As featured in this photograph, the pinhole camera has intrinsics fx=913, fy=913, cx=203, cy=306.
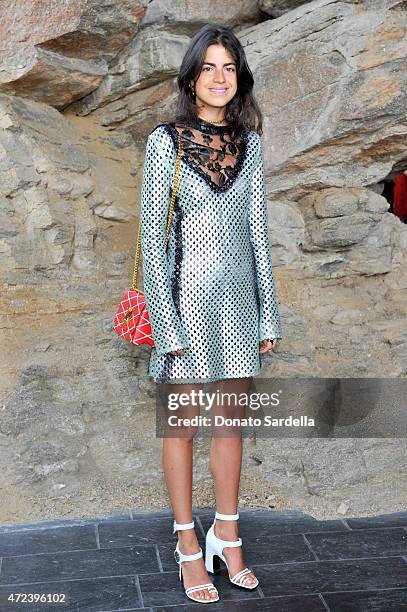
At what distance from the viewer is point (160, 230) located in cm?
283

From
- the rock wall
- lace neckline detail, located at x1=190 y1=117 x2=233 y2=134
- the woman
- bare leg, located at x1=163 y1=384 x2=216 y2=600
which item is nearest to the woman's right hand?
the woman

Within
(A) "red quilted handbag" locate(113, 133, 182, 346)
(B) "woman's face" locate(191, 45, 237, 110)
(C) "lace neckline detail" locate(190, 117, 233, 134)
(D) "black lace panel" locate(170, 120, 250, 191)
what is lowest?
(A) "red quilted handbag" locate(113, 133, 182, 346)

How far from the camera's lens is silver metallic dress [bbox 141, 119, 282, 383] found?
9.29ft

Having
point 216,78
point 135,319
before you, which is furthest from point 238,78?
point 135,319

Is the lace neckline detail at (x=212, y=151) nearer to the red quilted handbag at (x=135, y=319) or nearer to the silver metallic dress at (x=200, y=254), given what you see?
the silver metallic dress at (x=200, y=254)

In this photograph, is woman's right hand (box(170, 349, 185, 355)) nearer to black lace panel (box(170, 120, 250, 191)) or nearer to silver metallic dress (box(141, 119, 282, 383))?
silver metallic dress (box(141, 119, 282, 383))

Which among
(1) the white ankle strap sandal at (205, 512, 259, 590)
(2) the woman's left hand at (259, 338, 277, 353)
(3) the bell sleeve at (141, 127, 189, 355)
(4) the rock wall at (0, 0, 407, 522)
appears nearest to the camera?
(3) the bell sleeve at (141, 127, 189, 355)

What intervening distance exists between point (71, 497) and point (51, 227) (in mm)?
1371

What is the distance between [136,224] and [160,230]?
1.99m

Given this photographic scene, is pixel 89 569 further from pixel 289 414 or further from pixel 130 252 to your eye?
pixel 130 252

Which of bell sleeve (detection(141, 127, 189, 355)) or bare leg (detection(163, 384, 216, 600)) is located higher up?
bell sleeve (detection(141, 127, 189, 355))

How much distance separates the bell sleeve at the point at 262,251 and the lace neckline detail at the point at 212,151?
0.09 metres

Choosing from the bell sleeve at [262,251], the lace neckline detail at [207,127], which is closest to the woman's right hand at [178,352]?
the bell sleeve at [262,251]

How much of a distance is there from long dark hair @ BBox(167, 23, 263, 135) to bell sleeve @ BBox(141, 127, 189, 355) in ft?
0.51
